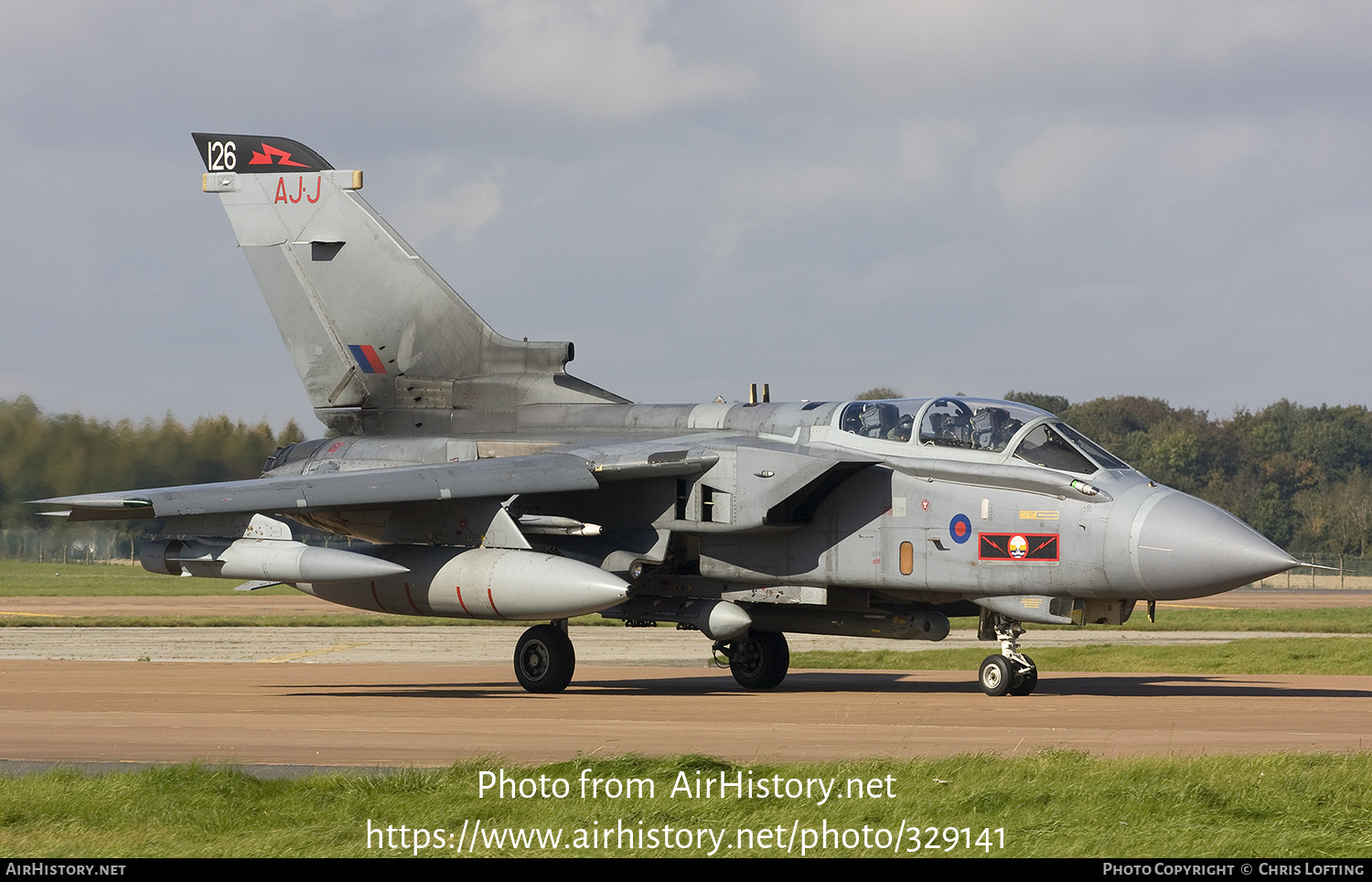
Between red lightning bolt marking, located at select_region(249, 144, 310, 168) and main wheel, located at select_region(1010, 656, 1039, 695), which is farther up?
red lightning bolt marking, located at select_region(249, 144, 310, 168)

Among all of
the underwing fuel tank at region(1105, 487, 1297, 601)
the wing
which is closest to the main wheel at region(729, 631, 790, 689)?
the wing

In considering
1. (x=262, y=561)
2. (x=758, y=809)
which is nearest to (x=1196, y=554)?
(x=758, y=809)

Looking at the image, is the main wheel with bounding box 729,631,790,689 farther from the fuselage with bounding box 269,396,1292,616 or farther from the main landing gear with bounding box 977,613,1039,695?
the main landing gear with bounding box 977,613,1039,695

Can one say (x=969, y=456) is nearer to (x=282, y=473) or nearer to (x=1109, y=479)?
(x=1109, y=479)

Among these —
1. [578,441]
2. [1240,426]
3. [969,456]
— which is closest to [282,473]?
[578,441]

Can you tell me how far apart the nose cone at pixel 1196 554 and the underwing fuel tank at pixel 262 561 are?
288 inches

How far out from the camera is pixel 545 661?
648 inches

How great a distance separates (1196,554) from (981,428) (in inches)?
96.3

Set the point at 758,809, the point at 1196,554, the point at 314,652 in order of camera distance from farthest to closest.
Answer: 1. the point at 314,652
2. the point at 1196,554
3. the point at 758,809

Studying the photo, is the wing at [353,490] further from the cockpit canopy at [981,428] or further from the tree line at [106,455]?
the tree line at [106,455]

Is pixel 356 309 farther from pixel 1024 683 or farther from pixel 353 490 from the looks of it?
pixel 1024 683

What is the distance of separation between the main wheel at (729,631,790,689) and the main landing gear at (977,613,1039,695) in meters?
2.84

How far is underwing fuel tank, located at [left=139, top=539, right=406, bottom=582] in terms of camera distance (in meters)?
15.3
